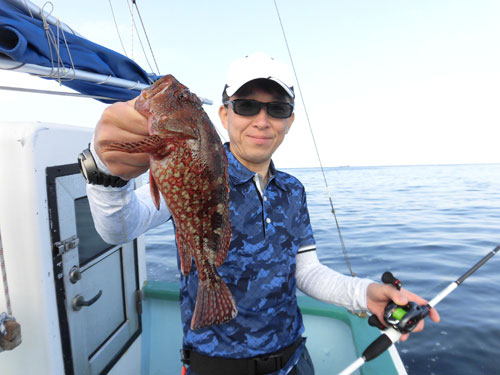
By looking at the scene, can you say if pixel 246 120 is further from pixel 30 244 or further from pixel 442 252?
pixel 442 252

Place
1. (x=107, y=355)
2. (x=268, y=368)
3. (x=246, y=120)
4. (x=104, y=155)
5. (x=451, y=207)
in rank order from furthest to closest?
(x=451, y=207) < (x=107, y=355) < (x=246, y=120) < (x=268, y=368) < (x=104, y=155)

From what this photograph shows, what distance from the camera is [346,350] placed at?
378 cm

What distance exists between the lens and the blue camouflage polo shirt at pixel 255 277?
6.44 feet

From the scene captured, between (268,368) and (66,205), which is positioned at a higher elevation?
(66,205)

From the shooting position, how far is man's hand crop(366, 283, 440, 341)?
6.32ft

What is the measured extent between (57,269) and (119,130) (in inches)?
59.7

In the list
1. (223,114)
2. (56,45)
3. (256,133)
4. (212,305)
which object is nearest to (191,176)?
(212,305)

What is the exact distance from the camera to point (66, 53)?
114 inches

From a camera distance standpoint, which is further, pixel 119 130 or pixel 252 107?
pixel 252 107

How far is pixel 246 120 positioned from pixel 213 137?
718 millimetres

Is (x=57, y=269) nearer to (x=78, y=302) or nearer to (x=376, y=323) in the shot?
(x=78, y=302)

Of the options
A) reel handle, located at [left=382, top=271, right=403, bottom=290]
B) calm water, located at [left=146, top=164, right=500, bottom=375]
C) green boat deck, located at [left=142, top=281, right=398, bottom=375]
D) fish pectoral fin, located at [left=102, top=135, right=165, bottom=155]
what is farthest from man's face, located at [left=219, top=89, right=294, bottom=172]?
calm water, located at [left=146, top=164, right=500, bottom=375]

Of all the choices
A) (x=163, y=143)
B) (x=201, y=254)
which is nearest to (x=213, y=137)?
(x=163, y=143)

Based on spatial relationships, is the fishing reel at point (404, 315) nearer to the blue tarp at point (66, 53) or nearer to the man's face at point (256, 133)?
the man's face at point (256, 133)
